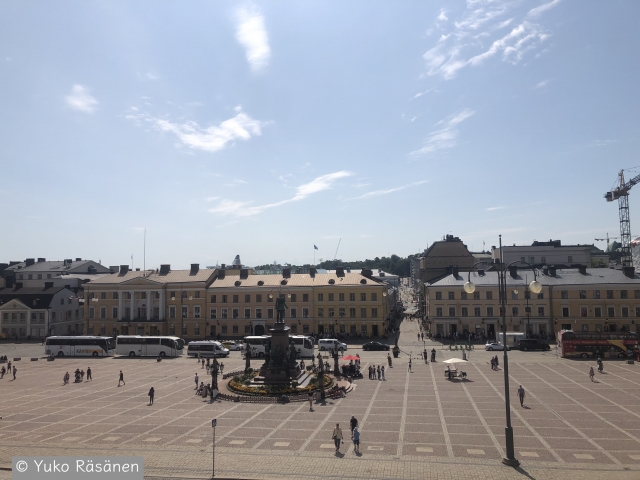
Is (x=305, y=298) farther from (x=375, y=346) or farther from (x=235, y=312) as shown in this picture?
(x=375, y=346)

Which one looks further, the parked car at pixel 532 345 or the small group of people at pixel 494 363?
the parked car at pixel 532 345

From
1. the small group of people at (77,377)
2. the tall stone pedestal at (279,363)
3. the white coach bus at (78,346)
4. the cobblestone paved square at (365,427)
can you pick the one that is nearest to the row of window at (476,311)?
the cobblestone paved square at (365,427)

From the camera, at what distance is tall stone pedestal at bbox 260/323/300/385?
4116 centimetres

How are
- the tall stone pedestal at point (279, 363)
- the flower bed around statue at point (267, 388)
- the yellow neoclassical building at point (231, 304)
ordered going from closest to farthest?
the flower bed around statue at point (267, 388) < the tall stone pedestal at point (279, 363) < the yellow neoclassical building at point (231, 304)

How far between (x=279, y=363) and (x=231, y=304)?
4348 centimetres

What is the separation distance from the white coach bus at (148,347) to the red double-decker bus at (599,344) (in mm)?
48425

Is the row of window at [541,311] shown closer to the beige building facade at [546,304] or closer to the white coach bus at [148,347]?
the beige building facade at [546,304]

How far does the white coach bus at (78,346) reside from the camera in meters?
64.8

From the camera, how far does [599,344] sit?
5591cm

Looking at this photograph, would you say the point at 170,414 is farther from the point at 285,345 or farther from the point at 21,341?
the point at 21,341

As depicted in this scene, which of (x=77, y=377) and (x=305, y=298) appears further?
(x=305, y=298)

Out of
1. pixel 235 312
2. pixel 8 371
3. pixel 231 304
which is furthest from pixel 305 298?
pixel 8 371

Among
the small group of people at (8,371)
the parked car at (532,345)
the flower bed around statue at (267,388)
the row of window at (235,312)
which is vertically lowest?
the small group of people at (8,371)

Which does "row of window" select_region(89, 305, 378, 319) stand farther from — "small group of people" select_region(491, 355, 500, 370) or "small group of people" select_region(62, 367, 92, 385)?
"small group of people" select_region(62, 367, 92, 385)
